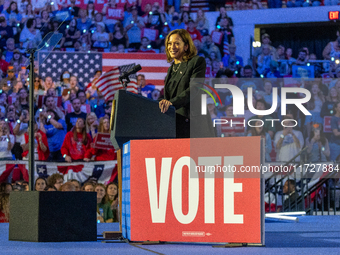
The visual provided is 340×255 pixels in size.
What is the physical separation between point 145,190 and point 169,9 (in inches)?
314

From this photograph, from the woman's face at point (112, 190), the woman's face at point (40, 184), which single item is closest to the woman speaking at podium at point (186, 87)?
the woman's face at point (112, 190)

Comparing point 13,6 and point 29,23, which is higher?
point 13,6

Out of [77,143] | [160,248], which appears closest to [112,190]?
[77,143]

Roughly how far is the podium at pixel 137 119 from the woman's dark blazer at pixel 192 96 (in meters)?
0.13

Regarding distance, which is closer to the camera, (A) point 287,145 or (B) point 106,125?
(A) point 287,145

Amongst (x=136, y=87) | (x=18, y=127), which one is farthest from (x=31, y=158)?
(x=136, y=87)

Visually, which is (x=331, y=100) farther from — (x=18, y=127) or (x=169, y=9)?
(x=18, y=127)

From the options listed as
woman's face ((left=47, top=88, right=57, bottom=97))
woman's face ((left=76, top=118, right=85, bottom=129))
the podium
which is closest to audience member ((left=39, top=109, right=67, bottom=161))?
woman's face ((left=76, top=118, right=85, bottom=129))

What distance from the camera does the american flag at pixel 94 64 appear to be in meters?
8.78

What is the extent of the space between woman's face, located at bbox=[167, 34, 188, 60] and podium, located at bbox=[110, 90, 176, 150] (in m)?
0.39

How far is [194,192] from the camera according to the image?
8.60 ft

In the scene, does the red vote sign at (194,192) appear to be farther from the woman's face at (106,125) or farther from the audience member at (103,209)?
the woman's face at (106,125)

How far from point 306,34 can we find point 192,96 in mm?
9157

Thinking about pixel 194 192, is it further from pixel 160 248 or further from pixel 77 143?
pixel 77 143
